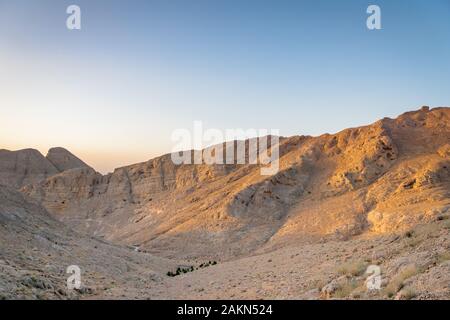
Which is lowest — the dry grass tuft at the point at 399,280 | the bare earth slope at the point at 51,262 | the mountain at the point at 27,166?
the bare earth slope at the point at 51,262

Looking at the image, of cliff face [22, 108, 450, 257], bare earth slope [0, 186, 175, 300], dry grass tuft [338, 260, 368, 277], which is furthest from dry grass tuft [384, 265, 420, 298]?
cliff face [22, 108, 450, 257]

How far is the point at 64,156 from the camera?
100688 mm

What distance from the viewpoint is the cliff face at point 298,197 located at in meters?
38.8

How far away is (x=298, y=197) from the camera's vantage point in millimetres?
47938

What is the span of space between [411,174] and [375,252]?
29065mm

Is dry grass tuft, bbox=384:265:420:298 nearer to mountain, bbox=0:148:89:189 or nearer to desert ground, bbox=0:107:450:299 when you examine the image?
desert ground, bbox=0:107:450:299

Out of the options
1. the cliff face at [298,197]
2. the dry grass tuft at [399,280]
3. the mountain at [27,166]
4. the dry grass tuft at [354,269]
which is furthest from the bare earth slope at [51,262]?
the mountain at [27,166]

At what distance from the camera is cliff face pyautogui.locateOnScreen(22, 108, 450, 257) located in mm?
38844

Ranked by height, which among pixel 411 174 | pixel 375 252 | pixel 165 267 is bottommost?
pixel 165 267

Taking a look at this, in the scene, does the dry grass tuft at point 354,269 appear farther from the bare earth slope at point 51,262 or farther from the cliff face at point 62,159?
the cliff face at point 62,159
